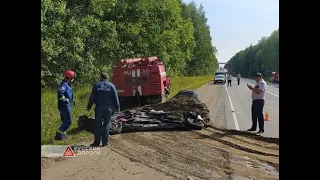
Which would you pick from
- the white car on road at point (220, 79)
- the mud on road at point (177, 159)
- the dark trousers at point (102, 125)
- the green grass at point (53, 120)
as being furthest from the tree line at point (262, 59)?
the dark trousers at point (102, 125)

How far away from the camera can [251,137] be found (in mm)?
9633

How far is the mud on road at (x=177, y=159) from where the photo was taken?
6121 mm

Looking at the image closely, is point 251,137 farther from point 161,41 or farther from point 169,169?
point 161,41

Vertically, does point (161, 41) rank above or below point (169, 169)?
above

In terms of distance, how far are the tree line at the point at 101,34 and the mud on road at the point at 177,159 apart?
19.5 ft

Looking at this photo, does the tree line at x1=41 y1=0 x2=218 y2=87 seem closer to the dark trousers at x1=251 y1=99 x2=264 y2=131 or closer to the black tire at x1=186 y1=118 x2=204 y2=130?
the black tire at x1=186 y1=118 x2=204 y2=130

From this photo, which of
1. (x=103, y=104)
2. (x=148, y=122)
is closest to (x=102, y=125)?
(x=103, y=104)

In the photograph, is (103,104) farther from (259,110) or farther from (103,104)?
(259,110)

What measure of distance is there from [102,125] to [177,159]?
210 cm

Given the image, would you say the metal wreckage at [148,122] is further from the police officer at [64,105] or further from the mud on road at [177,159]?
the police officer at [64,105]
